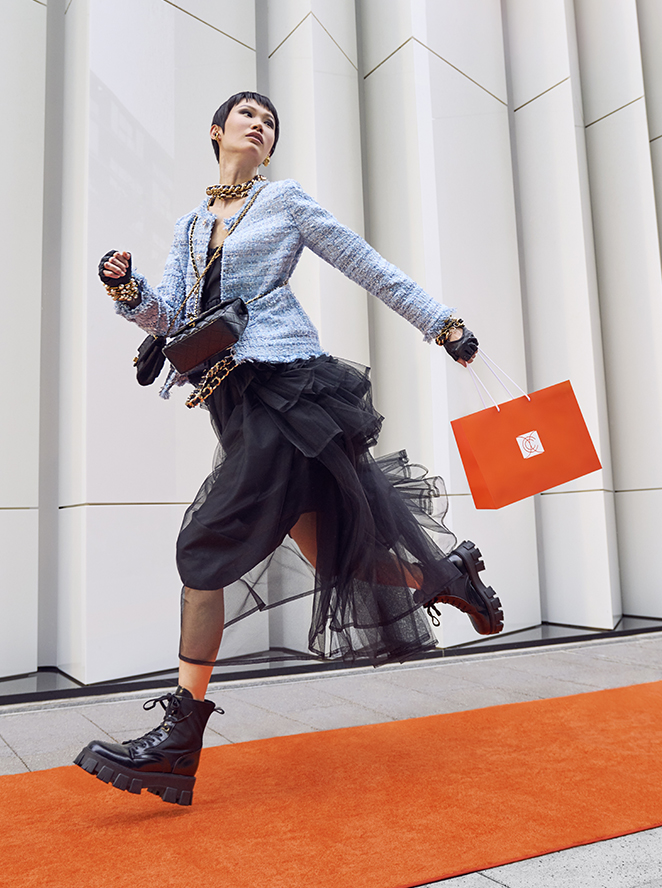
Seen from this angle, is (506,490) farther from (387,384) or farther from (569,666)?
(387,384)

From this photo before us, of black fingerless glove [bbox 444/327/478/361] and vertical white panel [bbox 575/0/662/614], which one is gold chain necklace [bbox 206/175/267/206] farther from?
vertical white panel [bbox 575/0/662/614]

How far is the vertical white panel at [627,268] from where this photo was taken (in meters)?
4.07

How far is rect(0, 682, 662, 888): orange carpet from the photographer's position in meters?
1.08

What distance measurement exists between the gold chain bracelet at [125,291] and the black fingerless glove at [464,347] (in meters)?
0.70

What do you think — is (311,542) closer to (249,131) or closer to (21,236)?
(249,131)

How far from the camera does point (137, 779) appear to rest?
1.31 metres

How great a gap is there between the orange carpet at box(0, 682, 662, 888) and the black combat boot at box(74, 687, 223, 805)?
0.06 metres

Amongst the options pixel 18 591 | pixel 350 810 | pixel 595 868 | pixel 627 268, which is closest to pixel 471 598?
pixel 350 810

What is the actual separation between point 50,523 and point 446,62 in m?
3.07

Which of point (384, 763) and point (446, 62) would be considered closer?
point (384, 763)

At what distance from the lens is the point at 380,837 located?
1.20 meters

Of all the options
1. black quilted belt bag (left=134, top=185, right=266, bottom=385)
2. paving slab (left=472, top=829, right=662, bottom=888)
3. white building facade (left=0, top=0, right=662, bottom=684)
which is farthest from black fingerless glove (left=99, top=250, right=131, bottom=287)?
paving slab (left=472, top=829, right=662, bottom=888)

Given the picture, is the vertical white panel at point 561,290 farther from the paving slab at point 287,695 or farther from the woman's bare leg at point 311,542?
the woman's bare leg at point 311,542

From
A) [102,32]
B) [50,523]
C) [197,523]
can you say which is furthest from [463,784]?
[102,32]
